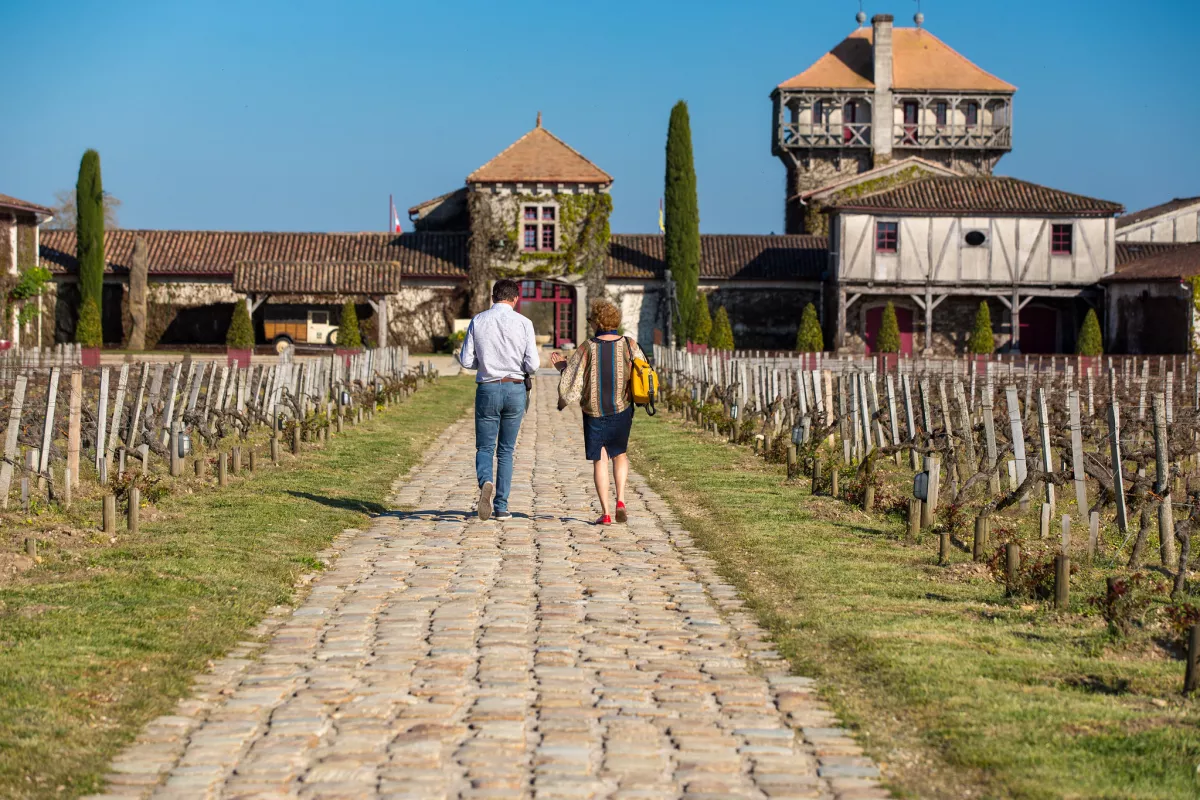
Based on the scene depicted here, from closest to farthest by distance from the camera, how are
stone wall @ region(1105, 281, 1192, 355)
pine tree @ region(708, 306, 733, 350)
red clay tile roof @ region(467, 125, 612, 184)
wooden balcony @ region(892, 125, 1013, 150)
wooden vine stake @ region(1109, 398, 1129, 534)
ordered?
wooden vine stake @ region(1109, 398, 1129, 534) < stone wall @ region(1105, 281, 1192, 355) < pine tree @ region(708, 306, 733, 350) < red clay tile roof @ region(467, 125, 612, 184) < wooden balcony @ region(892, 125, 1013, 150)

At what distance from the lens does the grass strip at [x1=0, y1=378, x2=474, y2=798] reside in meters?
5.36

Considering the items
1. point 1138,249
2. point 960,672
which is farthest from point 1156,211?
point 960,672

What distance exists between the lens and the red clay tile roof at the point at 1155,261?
133 feet

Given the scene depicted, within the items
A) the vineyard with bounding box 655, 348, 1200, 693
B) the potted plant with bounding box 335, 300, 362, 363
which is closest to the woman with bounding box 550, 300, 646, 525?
the vineyard with bounding box 655, 348, 1200, 693

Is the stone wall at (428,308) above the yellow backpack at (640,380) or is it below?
above

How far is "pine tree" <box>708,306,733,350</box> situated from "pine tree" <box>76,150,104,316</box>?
17.9 meters

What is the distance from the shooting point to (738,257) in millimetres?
49219

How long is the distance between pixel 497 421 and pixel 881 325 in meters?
35.7

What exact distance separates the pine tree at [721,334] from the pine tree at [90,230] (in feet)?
58.8

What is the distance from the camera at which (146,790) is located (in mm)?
4844

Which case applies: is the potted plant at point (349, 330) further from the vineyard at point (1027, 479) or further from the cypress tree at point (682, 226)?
the vineyard at point (1027, 479)

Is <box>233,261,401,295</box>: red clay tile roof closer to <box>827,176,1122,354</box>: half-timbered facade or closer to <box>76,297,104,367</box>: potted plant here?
<box>76,297,104,367</box>: potted plant

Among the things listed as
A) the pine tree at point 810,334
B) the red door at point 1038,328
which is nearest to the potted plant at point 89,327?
the pine tree at point 810,334

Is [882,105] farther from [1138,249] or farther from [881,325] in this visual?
[881,325]
